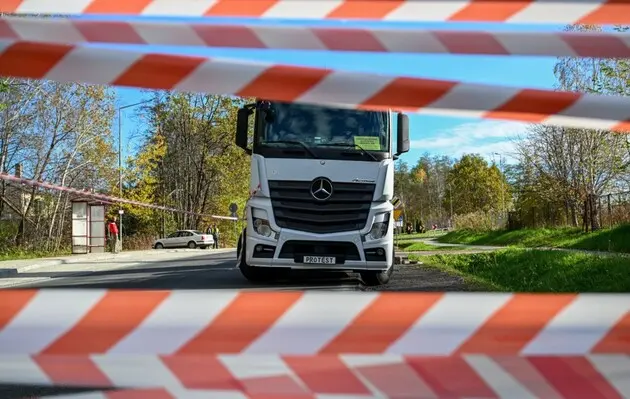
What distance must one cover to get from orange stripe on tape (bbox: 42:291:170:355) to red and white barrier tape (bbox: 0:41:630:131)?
54 cm

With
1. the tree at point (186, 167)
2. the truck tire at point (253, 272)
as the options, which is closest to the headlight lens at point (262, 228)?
the truck tire at point (253, 272)

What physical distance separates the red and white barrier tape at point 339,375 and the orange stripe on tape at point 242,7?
888 mm

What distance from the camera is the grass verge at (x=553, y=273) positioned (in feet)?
26.4

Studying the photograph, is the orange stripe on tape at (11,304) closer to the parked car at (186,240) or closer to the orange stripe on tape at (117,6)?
the orange stripe on tape at (117,6)

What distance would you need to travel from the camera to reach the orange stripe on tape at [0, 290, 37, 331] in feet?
4.34

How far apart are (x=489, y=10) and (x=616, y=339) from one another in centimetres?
89

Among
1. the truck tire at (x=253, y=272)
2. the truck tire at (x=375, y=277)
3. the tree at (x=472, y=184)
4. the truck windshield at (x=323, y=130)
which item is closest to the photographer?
the truck windshield at (x=323, y=130)

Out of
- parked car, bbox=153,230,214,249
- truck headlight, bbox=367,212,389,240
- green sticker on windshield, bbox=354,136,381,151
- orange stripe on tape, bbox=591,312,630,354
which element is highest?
green sticker on windshield, bbox=354,136,381,151

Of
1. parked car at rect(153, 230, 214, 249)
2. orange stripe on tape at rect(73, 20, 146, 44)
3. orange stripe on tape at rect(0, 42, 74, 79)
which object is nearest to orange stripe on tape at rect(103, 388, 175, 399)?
orange stripe on tape at rect(0, 42, 74, 79)

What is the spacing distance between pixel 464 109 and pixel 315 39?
440mm

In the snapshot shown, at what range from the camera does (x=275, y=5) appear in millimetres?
1590

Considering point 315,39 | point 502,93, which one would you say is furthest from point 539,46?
point 315,39

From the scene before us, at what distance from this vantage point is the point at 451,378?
1414 millimetres

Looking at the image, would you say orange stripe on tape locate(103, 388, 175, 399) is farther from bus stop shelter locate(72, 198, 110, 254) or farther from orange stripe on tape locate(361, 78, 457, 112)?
bus stop shelter locate(72, 198, 110, 254)
